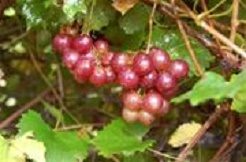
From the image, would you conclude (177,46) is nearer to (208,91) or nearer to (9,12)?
(208,91)

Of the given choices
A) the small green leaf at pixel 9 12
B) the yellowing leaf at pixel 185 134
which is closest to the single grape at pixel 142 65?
the yellowing leaf at pixel 185 134

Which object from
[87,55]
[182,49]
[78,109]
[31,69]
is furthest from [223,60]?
[31,69]

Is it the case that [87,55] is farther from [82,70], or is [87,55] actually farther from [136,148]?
[136,148]

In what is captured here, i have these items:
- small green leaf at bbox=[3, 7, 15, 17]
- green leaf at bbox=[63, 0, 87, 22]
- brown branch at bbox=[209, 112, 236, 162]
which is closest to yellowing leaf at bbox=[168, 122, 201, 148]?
brown branch at bbox=[209, 112, 236, 162]

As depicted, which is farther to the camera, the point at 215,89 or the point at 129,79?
the point at 129,79

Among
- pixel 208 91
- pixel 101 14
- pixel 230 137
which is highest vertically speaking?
pixel 101 14

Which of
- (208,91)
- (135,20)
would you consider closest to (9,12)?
(135,20)

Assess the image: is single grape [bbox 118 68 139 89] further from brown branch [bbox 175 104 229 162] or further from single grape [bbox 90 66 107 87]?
brown branch [bbox 175 104 229 162]

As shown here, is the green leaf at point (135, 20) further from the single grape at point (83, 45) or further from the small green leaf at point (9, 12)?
the small green leaf at point (9, 12)
